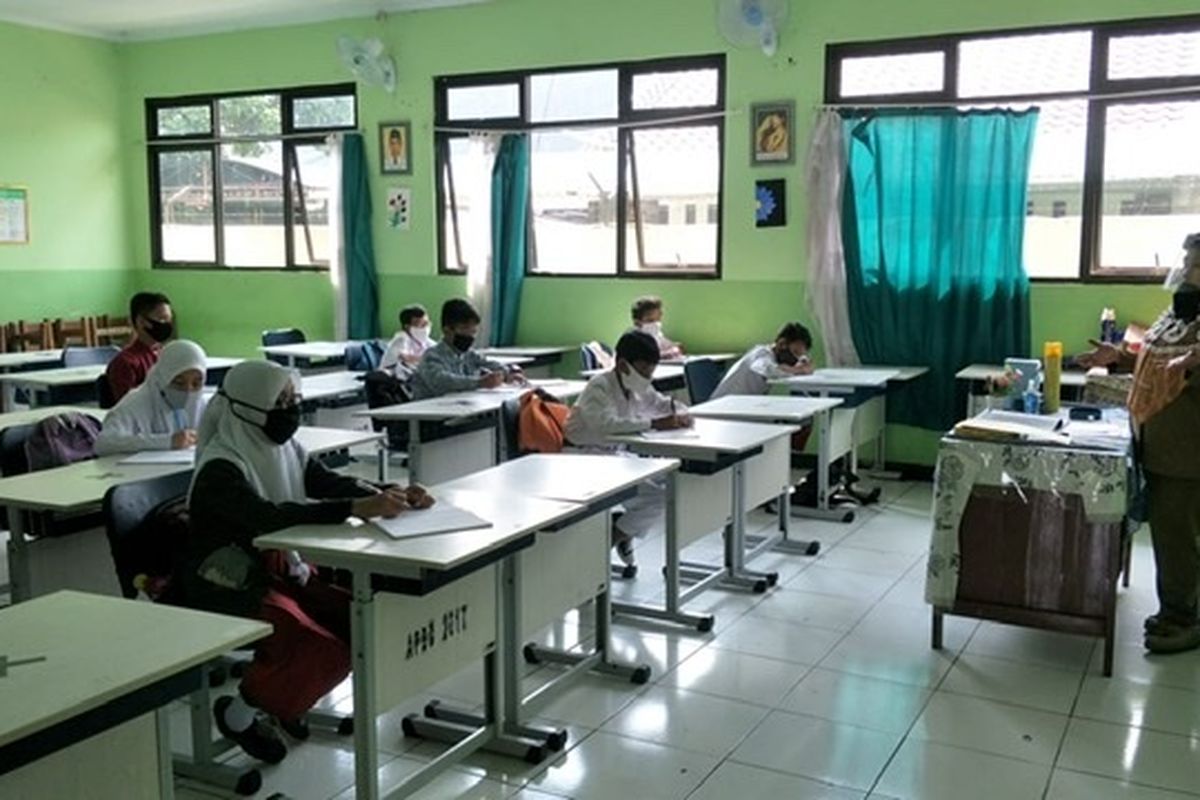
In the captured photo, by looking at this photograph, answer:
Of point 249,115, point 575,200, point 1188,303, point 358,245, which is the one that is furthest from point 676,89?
point 1188,303

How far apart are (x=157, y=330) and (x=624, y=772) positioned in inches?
129

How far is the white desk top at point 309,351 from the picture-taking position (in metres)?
7.66

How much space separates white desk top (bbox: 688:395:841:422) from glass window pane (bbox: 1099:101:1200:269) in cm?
220

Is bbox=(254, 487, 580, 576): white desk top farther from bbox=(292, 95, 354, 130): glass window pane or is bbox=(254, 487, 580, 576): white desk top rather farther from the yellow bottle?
bbox=(292, 95, 354, 130): glass window pane

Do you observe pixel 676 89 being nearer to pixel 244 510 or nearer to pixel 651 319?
pixel 651 319

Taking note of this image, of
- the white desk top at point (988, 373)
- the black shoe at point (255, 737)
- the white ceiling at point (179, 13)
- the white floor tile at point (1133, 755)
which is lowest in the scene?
the white floor tile at point (1133, 755)

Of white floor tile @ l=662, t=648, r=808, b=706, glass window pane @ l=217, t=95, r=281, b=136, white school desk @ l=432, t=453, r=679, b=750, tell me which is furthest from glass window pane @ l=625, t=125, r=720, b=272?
white floor tile @ l=662, t=648, r=808, b=706

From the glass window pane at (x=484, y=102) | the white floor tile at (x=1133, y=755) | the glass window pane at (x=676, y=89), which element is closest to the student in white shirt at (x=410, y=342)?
the glass window pane at (x=484, y=102)

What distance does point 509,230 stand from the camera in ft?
27.3

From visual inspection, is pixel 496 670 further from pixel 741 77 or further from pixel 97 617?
pixel 741 77

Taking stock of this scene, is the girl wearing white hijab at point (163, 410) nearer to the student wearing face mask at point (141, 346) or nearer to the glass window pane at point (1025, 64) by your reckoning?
the student wearing face mask at point (141, 346)

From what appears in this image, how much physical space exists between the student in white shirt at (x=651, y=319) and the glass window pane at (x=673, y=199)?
580 mm

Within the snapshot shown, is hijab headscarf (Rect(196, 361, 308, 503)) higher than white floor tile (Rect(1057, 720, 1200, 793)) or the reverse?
higher

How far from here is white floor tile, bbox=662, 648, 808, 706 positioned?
364cm
